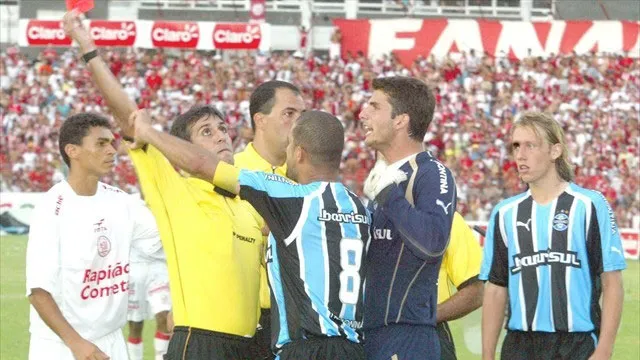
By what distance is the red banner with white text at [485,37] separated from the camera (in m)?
36.3

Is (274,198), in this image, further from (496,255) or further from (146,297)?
(146,297)

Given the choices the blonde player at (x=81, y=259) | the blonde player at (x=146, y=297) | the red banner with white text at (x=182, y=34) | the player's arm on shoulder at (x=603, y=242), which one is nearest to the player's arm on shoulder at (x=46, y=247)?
the blonde player at (x=81, y=259)

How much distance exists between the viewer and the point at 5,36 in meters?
40.4

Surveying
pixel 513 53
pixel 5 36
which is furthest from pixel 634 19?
pixel 5 36

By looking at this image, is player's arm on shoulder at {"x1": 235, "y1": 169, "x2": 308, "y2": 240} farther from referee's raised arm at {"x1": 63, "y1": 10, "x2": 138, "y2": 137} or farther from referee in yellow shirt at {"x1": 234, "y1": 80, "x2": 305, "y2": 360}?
referee in yellow shirt at {"x1": 234, "y1": 80, "x2": 305, "y2": 360}

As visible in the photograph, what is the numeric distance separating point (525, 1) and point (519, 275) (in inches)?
1397

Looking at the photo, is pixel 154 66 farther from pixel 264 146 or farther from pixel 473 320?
pixel 264 146

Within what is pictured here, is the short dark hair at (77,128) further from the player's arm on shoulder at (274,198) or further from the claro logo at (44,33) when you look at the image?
the claro logo at (44,33)

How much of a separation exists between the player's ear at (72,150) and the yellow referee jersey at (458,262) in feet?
6.56

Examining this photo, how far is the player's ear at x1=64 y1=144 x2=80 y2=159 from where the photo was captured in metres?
6.70

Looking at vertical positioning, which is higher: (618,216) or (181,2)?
(181,2)

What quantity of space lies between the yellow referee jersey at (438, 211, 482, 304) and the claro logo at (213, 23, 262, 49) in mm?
29975

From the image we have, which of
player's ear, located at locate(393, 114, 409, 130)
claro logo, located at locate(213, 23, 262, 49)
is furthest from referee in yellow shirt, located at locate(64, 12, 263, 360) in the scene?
claro logo, located at locate(213, 23, 262, 49)

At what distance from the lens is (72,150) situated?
672 cm
